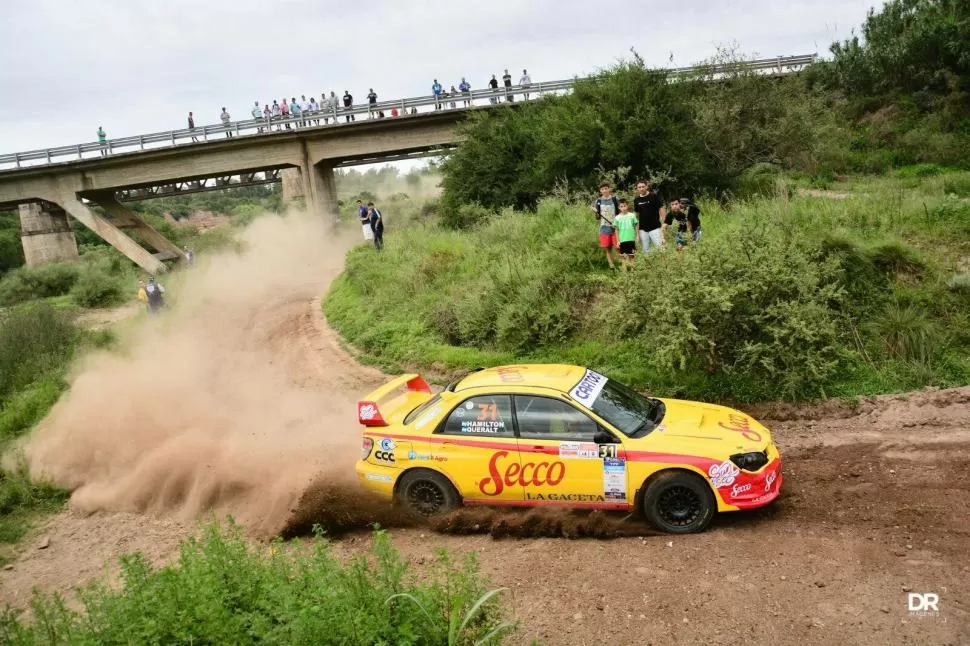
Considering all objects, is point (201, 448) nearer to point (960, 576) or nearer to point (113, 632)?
point (113, 632)

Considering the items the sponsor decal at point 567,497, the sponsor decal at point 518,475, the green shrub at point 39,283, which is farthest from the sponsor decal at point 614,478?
the green shrub at point 39,283

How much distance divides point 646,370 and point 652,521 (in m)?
4.82

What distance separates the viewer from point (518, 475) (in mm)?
7969

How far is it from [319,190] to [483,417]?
29393mm

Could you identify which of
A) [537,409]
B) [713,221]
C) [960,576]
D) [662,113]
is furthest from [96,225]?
[960,576]

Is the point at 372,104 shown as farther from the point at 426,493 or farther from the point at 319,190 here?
the point at 426,493

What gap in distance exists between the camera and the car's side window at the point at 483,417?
26.7ft

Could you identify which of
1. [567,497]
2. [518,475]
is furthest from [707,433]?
[518,475]

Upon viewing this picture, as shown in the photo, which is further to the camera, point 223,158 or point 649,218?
point 223,158

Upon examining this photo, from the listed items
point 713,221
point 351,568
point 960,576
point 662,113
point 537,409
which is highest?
point 662,113

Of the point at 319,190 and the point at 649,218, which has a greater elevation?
the point at 319,190

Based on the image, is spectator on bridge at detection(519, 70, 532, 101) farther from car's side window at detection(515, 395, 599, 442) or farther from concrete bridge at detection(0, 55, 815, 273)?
car's side window at detection(515, 395, 599, 442)

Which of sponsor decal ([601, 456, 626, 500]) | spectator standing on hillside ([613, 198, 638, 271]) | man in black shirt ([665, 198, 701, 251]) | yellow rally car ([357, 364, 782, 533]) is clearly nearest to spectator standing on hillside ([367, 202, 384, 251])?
spectator standing on hillside ([613, 198, 638, 271])

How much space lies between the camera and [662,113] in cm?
2142
